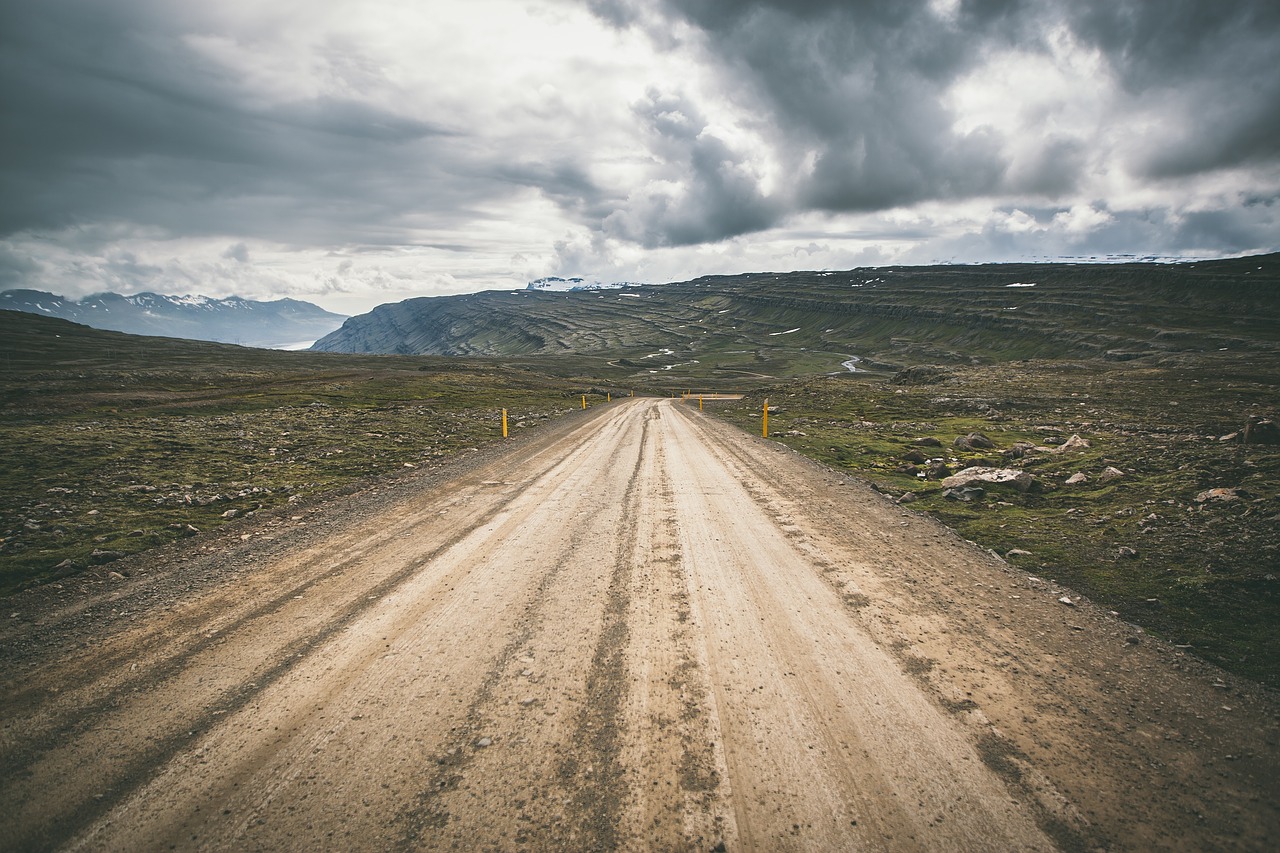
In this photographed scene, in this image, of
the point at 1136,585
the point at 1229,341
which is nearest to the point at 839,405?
the point at 1136,585

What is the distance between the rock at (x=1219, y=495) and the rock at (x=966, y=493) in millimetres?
3556

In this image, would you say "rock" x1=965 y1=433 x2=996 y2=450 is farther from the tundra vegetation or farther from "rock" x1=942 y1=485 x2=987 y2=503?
"rock" x1=942 y1=485 x2=987 y2=503

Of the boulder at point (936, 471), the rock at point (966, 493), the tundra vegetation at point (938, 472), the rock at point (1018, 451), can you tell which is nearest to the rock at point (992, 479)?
the tundra vegetation at point (938, 472)

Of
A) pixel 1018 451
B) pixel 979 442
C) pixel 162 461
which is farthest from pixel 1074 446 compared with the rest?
pixel 162 461

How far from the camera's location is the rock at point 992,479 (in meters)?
12.5

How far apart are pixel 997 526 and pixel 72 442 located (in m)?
26.2

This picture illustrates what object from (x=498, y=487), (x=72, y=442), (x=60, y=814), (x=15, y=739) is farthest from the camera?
(x=72, y=442)

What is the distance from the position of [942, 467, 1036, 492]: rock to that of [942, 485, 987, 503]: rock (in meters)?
0.22

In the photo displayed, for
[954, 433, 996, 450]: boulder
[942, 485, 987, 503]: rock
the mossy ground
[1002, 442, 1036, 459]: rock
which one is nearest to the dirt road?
the mossy ground

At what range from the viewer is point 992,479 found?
12797mm

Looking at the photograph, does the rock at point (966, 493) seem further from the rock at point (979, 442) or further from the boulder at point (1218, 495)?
the rock at point (979, 442)

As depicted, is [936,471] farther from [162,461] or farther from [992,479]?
[162,461]

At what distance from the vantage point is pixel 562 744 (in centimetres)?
Answer: 436

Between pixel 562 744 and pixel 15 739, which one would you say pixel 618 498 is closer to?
pixel 562 744
